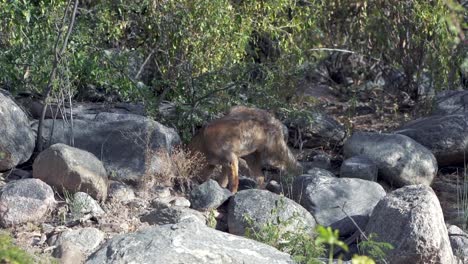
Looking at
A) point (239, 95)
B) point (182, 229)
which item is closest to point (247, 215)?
point (182, 229)

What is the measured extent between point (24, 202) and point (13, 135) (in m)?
1.33

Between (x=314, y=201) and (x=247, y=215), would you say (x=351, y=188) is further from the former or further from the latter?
(x=247, y=215)

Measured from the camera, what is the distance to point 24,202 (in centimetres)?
941

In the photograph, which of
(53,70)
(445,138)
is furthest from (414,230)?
(53,70)

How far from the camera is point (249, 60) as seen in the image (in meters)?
14.0

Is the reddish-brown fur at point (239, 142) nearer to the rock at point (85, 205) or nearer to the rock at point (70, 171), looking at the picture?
the rock at point (70, 171)

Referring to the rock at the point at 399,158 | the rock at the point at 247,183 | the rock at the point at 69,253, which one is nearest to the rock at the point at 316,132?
the rock at the point at 399,158

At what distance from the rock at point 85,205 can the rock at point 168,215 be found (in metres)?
0.48

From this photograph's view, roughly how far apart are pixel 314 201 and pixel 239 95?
8.59 feet

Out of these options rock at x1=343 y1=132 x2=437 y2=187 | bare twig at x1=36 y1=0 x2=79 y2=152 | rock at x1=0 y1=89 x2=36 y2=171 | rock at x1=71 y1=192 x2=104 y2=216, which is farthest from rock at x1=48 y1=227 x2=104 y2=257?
rock at x1=343 y1=132 x2=437 y2=187

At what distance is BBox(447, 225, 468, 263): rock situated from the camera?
9.23 metres

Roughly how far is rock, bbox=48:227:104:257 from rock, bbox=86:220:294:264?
121 cm

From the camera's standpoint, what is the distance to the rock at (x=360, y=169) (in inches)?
451

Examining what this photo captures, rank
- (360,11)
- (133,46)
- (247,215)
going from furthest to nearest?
(360,11) → (133,46) → (247,215)
